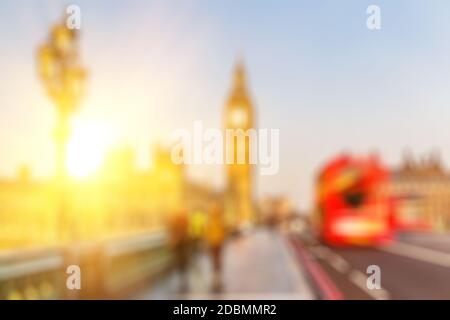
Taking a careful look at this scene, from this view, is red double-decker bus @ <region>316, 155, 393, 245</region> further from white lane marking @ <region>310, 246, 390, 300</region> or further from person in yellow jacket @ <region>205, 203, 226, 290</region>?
person in yellow jacket @ <region>205, 203, 226, 290</region>

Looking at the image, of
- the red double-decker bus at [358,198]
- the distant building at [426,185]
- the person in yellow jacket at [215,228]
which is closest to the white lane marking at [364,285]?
the person in yellow jacket at [215,228]

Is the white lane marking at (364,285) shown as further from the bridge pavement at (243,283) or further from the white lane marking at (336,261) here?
the bridge pavement at (243,283)

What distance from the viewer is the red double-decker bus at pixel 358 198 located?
19812mm

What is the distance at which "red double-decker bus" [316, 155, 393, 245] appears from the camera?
19812mm

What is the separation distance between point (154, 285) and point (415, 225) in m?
31.2

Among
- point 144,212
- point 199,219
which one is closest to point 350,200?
point 199,219

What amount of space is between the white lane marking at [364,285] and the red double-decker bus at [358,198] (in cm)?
383

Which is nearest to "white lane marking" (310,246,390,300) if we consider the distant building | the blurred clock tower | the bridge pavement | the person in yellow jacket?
the bridge pavement

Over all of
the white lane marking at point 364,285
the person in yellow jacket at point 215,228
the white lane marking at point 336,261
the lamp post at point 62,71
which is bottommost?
the white lane marking at point 336,261

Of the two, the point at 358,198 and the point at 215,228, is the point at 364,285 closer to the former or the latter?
the point at 215,228

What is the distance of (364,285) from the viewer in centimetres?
1316

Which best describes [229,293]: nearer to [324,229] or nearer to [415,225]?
[324,229]

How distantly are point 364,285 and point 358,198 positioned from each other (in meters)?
6.90
